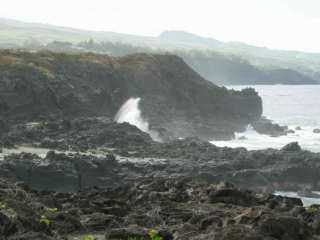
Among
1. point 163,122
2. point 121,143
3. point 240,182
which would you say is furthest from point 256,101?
point 240,182

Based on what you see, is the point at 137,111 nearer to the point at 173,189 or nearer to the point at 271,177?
the point at 271,177

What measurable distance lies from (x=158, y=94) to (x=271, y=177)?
41657 mm

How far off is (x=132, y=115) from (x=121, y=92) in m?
5.66

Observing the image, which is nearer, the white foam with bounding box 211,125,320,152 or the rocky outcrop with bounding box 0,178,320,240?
the rocky outcrop with bounding box 0,178,320,240

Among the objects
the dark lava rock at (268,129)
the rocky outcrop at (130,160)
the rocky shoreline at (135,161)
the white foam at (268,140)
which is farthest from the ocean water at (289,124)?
the rocky outcrop at (130,160)

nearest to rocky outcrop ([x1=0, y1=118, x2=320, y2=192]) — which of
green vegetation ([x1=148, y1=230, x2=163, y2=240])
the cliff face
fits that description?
the cliff face

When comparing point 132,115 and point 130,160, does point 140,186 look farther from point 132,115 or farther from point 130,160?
point 132,115

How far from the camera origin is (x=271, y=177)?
2120 inches

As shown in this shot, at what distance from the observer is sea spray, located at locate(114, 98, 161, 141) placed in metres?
83.2

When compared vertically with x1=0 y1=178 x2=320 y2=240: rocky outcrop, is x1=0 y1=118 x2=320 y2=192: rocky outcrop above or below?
below

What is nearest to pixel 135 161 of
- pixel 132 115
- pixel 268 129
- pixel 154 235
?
pixel 132 115

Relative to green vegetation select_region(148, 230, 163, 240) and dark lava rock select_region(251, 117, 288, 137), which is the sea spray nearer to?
dark lava rock select_region(251, 117, 288, 137)

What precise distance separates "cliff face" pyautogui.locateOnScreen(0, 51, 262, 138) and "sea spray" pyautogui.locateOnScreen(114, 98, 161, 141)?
640 mm

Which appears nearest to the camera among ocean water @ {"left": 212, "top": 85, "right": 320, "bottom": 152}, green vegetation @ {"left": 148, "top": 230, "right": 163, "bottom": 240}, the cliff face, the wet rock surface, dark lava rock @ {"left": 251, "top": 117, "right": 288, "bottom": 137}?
green vegetation @ {"left": 148, "top": 230, "right": 163, "bottom": 240}
